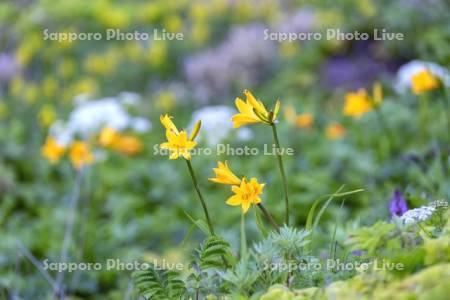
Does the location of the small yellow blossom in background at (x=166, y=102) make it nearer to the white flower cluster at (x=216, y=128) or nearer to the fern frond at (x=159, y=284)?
the white flower cluster at (x=216, y=128)

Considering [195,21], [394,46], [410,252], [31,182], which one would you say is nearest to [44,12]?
[195,21]

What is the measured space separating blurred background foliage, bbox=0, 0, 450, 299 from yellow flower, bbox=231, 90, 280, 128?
792mm

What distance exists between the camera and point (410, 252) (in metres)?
1.31

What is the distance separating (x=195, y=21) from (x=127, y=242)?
19.1ft

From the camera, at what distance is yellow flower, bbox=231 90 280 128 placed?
1.63 metres

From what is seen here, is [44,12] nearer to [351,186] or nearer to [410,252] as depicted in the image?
[351,186]

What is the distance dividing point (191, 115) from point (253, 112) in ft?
15.8

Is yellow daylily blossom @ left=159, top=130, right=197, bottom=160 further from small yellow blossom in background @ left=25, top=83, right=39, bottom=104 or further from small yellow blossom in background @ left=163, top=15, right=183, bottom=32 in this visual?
small yellow blossom in background @ left=163, top=15, right=183, bottom=32

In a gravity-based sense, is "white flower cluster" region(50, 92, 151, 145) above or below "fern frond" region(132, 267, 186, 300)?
above

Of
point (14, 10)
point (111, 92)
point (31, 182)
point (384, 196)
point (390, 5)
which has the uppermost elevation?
point (14, 10)

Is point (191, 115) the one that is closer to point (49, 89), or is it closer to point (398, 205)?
point (49, 89)

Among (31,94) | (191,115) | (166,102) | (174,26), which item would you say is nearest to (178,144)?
(166,102)

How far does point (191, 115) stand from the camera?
644 cm

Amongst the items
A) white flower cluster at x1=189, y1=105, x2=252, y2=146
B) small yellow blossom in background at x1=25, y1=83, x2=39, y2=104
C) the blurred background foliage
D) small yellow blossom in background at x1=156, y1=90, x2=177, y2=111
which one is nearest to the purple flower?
the blurred background foliage
